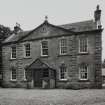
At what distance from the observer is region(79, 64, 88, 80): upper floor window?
19.0 m

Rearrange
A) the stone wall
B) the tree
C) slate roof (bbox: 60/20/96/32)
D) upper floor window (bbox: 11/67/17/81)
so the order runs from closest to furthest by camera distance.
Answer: the stone wall, slate roof (bbox: 60/20/96/32), upper floor window (bbox: 11/67/17/81), the tree

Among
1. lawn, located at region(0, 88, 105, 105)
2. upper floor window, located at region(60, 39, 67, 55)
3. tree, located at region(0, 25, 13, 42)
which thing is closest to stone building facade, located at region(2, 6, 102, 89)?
upper floor window, located at region(60, 39, 67, 55)

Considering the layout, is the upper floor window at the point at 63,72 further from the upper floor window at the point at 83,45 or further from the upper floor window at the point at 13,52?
the upper floor window at the point at 13,52

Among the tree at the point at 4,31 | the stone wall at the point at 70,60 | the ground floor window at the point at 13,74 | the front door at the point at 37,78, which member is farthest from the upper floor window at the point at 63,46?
the tree at the point at 4,31

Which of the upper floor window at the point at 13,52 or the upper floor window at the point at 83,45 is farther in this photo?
the upper floor window at the point at 13,52

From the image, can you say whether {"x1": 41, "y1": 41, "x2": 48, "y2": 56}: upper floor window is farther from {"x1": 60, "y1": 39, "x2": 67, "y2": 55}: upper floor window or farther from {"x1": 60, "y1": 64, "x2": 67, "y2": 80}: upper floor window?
{"x1": 60, "y1": 64, "x2": 67, "y2": 80}: upper floor window

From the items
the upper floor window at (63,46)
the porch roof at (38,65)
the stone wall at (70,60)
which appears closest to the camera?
the stone wall at (70,60)

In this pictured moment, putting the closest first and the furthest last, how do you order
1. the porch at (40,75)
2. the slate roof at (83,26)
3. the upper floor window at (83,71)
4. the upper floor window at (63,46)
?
the upper floor window at (83,71) → the slate roof at (83,26) → the porch at (40,75) → the upper floor window at (63,46)

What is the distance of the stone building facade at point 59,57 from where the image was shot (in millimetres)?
18766

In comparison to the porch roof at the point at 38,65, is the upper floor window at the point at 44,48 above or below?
above

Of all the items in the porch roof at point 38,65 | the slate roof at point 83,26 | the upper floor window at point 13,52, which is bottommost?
the porch roof at point 38,65

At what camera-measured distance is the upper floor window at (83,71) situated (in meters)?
19.0

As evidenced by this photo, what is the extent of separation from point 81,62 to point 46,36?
249 inches

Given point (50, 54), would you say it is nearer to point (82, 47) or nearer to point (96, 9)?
point (82, 47)
